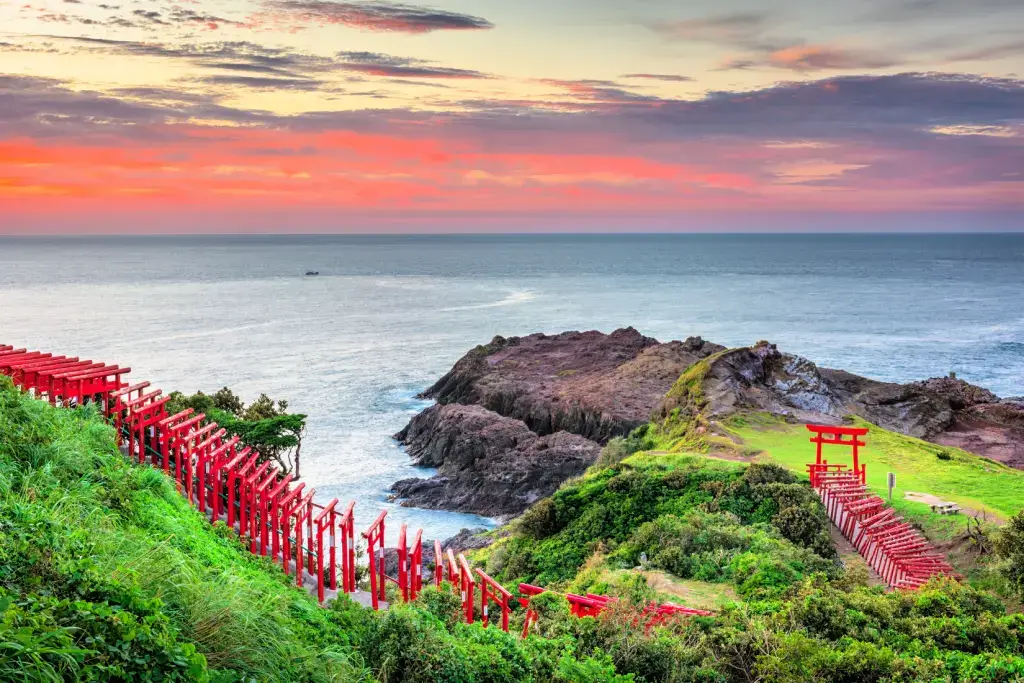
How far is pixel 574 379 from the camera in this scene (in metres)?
62.6

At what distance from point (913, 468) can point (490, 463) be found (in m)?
22.5

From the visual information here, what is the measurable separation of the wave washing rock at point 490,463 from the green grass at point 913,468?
1173cm

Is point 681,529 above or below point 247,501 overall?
below

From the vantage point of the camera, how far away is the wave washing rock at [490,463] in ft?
141

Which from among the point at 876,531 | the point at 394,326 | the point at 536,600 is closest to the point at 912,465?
the point at 876,531

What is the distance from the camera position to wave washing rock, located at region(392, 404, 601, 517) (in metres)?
42.8

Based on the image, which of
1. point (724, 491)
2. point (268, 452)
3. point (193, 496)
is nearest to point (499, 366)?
point (268, 452)

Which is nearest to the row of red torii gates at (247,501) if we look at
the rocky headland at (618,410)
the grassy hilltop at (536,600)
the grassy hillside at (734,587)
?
the grassy hilltop at (536,600)

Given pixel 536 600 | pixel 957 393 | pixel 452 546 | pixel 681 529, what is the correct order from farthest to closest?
1. pixel 957 393
2. pixel 452 546
3. pixel 681 529
4. pixel 536 600

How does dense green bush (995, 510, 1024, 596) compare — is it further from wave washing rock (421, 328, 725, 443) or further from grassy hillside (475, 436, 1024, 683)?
wave washing rock (421, 328, 725, 443)

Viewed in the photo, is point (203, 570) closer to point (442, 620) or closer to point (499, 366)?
point (442, 620)

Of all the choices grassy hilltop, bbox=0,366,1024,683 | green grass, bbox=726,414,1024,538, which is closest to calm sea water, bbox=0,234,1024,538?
green grass, bbox=726,414,1024,538

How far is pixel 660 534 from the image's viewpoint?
21.9 m

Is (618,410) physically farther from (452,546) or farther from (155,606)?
(155,606)
